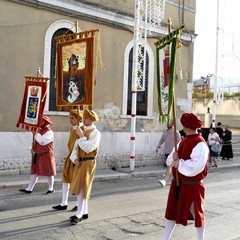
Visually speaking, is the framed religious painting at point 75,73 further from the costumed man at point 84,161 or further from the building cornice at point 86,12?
the building cornice at point 86,12

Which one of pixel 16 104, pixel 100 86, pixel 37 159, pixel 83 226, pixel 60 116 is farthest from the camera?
pixel 100 86

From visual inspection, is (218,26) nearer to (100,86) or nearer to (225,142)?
(225,142)

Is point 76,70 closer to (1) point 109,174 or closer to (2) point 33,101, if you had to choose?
(2) point 33,101

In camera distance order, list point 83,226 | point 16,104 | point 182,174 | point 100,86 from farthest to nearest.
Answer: point 100,86 < point 16,104 < point 83,226 < point 182,174

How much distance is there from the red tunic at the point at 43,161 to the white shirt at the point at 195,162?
13.8ft

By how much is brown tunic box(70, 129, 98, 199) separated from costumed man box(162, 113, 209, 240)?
1822 millimetres

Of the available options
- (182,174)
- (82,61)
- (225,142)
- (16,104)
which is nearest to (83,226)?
(182,174)

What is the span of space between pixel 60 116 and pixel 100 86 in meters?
1.83

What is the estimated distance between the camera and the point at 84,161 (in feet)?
20.0

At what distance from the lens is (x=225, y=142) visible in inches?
655

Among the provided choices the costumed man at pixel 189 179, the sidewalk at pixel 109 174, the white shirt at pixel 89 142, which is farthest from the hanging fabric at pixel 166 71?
the sidewalk at pixel 109 174

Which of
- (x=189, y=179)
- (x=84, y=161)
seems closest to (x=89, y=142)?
(x=84, y=161)

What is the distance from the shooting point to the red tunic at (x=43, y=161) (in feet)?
26.1

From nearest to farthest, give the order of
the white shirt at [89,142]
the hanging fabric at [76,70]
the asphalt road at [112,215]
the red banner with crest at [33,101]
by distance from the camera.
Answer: the asphalt road at [112,215] → the white shirt at [89,142] → the hanging fabric at [76,70] → the red banner with crest at [33,101]
